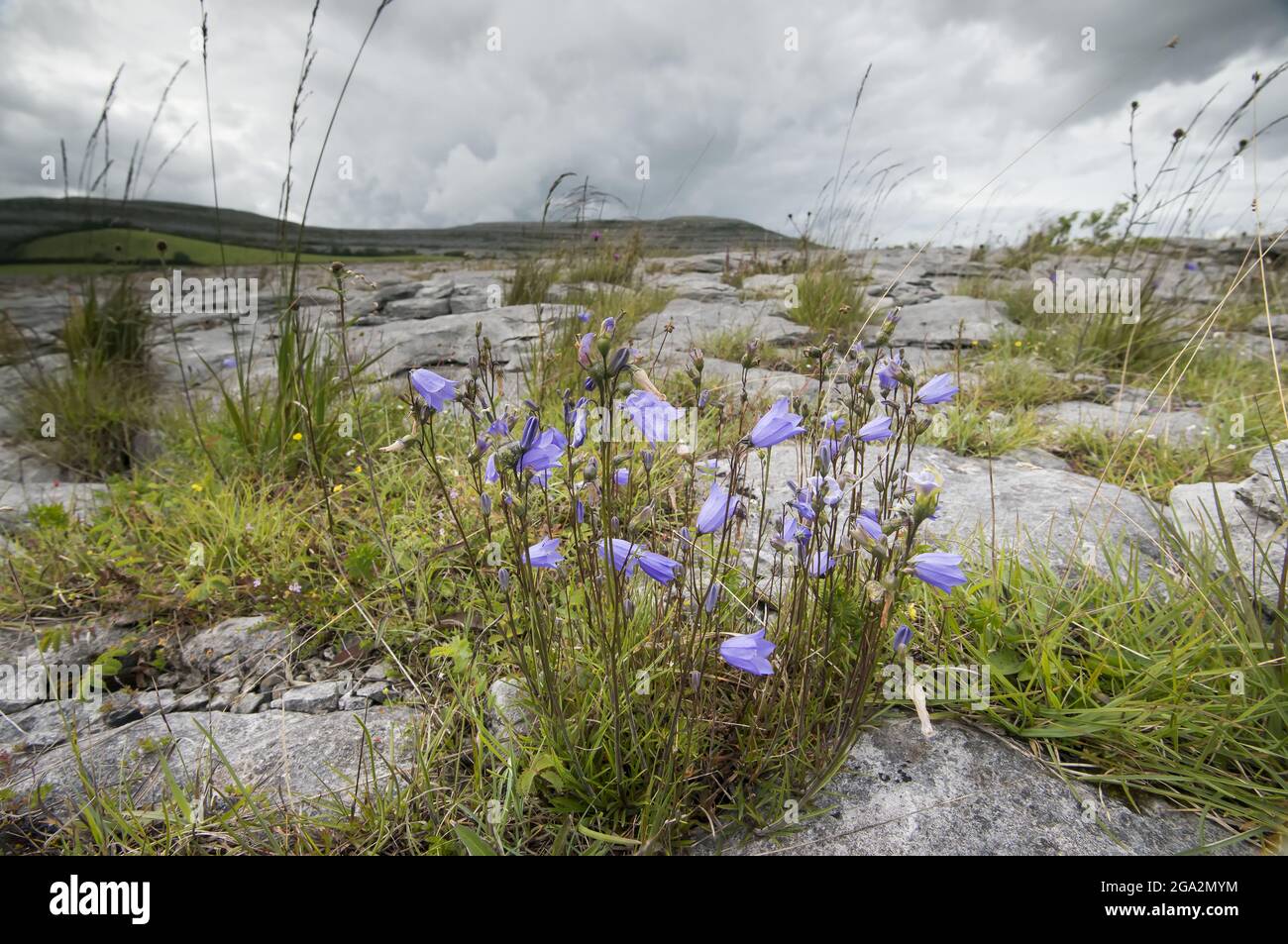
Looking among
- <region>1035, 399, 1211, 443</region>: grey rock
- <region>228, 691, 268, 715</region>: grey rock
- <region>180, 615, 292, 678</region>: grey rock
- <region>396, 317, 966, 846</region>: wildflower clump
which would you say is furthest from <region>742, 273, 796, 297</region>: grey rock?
<region>228, 691, 268, 715</region>: grey rock

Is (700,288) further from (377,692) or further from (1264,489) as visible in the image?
(377,692)

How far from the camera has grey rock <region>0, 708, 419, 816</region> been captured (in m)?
1.62

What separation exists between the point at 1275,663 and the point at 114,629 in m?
3.95

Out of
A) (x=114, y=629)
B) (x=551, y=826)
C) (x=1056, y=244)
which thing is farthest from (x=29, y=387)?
(x=1056, y=244)

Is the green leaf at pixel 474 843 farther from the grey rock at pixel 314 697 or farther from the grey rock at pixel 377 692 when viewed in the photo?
the grey rock at pixel 314 697

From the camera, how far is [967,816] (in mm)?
1396

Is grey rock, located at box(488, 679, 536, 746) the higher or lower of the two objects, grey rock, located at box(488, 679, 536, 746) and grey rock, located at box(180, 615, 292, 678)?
the higher

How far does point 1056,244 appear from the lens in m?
13.0

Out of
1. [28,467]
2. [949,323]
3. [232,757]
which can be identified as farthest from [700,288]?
[232,757]

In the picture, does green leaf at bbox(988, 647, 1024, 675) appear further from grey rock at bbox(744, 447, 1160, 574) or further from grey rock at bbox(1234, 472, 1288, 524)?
grey rock at bbox(1234, 472, 1288, 524)

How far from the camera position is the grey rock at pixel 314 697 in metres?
1.96

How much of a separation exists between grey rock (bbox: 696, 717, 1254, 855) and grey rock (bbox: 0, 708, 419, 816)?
3.32 feet

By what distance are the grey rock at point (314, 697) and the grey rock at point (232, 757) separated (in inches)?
1.7

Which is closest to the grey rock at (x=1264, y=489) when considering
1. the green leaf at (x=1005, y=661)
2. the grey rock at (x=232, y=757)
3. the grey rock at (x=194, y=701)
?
the green leaf at (x=1005, y=661)
